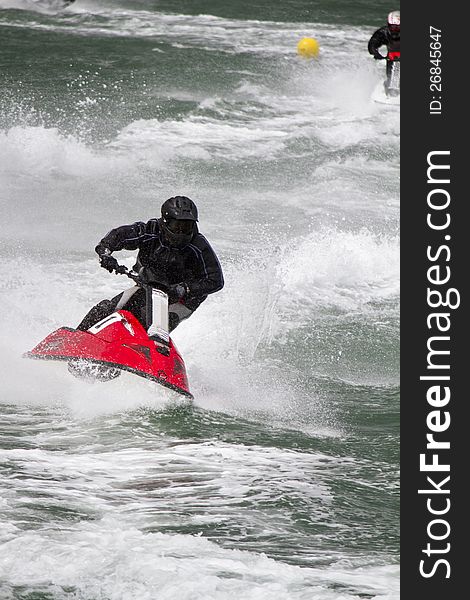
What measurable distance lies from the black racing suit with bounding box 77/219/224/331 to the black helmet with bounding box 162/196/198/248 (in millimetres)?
144

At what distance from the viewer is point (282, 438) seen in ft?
25.1

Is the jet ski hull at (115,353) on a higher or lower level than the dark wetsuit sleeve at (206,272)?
lower

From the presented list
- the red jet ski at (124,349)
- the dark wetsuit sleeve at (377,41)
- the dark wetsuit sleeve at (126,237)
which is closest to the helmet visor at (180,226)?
the dark wetsuit sleeve at (126,237)

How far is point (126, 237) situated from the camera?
824cm

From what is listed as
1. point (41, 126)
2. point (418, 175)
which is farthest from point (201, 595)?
point (41, 126)

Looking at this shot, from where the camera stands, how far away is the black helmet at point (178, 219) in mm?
7918

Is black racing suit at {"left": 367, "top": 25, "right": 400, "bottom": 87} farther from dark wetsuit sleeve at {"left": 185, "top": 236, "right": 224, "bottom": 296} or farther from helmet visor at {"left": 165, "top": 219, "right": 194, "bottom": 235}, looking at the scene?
helmet visor at {"left": 165, "top": 219, "right": 194, "bottom": 235}

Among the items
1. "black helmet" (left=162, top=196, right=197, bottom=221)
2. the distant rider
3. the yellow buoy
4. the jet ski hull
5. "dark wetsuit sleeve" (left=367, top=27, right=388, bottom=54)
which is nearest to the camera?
the jet ski hull

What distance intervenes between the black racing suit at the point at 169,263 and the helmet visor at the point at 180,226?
0.60 ft

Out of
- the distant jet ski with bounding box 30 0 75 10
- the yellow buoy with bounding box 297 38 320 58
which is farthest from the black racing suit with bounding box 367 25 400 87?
the distant jet ski with bounding box 30 0 75 10

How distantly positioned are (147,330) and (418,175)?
2.17m

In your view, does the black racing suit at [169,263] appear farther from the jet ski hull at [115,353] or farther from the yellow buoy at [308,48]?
the yellow buoy at [308,48]

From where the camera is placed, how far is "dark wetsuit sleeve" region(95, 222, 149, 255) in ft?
26.9

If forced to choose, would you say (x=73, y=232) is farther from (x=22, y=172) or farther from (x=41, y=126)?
(x=41, y=126)
